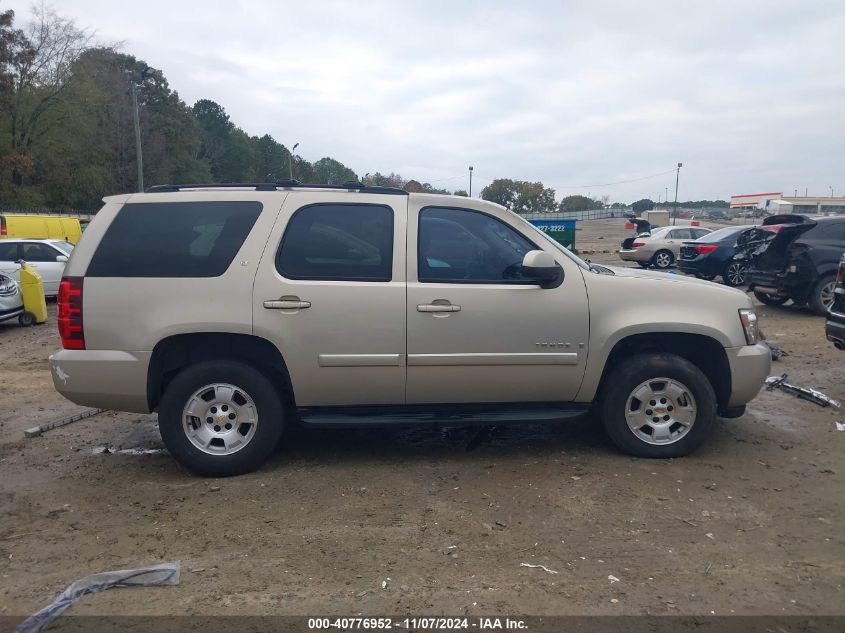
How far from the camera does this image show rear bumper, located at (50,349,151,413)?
4.43 m

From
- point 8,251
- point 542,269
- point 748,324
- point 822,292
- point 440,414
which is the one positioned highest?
point 542,269

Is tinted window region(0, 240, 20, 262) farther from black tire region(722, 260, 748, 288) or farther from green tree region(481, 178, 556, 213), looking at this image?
green tree region(481, 178, 556, 213)

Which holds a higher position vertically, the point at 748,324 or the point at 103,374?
the point at 748,324

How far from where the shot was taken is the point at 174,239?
455 centimetres

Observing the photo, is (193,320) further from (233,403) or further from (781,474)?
(781,474)

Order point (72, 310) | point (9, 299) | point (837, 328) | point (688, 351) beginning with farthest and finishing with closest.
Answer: point (9, 299) < point (837, 328) < point (688, 351) < point (72, 310)

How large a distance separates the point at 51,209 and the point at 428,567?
52.1 metres

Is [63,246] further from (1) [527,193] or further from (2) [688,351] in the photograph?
(1) [527,193]

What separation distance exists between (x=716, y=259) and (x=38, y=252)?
14.9 metres

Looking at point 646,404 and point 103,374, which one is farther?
point 646,404

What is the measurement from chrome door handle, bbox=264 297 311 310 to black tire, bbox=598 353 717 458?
7.24 feet

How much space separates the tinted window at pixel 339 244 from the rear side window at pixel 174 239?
13.0 inches

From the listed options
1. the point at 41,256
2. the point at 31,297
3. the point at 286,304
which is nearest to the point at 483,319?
the point at 286,304

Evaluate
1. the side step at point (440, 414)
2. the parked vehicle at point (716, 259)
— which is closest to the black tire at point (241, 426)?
the side step at point (440, 414)
